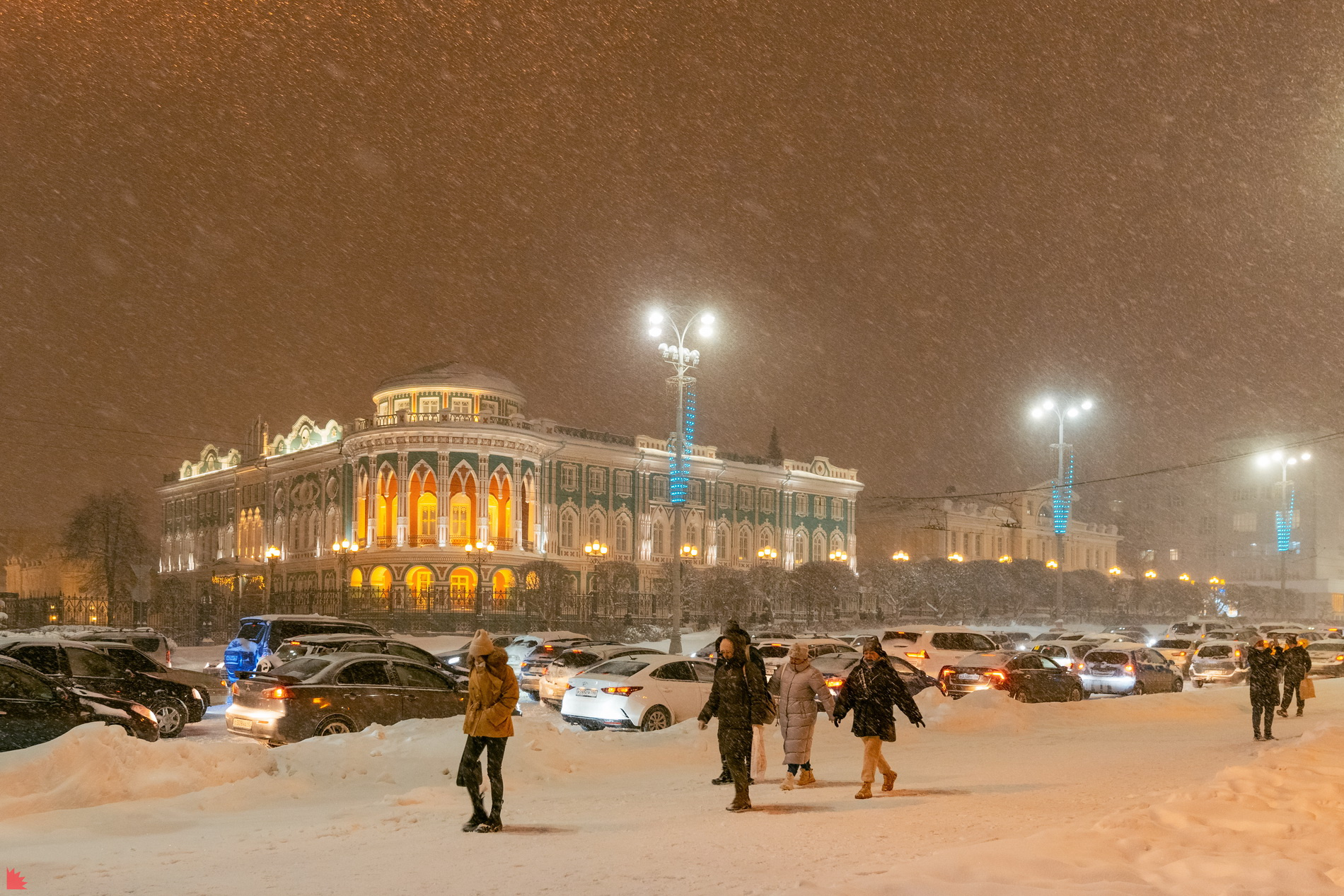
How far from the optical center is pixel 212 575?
82.0 m

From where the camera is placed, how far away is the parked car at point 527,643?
3062 cm

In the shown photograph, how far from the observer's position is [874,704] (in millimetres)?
11891

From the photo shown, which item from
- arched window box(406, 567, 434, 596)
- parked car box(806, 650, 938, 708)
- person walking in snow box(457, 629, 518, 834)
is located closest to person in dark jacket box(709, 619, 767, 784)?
person walking in snow box(457, 629, 518, 834)

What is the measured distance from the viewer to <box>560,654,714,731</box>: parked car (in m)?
18.0

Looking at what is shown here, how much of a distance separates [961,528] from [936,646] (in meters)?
82.9

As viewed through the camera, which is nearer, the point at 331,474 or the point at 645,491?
the point at 331,474

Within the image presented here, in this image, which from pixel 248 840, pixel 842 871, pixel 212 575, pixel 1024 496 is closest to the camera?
pixel 842 871

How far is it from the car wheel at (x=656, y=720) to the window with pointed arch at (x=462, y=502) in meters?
48.6

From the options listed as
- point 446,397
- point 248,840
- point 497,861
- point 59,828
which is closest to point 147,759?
point 59,828

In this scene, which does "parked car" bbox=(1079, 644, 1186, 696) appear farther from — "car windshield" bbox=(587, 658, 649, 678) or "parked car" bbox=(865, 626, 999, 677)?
"car windshield" bbox=(587, 658, 649, 678)

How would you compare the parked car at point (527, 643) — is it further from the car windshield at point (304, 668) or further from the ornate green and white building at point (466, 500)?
the ornate green and white building at point (466, 500)

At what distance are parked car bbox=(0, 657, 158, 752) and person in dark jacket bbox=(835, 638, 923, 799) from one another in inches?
302

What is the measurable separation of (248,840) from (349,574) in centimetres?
6107

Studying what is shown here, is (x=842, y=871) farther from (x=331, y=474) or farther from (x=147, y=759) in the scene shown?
(x=331, y=474)
